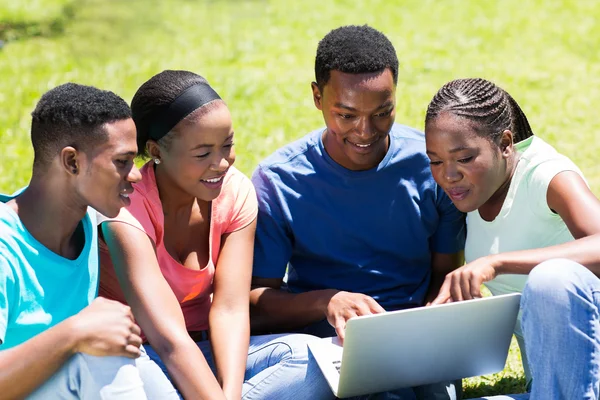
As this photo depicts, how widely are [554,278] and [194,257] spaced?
126 centimetres

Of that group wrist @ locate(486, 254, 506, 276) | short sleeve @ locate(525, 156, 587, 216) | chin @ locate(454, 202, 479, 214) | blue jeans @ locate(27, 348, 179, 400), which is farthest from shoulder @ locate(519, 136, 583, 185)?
blue jeans @ locate(27, 348, 179, 400)

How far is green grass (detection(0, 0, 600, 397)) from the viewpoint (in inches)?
256

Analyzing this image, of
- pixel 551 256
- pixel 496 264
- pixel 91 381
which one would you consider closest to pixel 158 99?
pixel 91 381

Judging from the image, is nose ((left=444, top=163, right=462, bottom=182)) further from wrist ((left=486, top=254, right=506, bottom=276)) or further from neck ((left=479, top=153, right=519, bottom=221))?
wrist ((left=486, top=254, right=506, bottom=276))

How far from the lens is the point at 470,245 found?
11.4 ft

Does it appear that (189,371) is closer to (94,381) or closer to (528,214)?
(94,381)

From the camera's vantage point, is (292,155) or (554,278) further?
(292,155)

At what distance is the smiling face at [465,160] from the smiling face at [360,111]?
0.19m

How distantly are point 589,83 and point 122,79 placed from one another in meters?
3.66

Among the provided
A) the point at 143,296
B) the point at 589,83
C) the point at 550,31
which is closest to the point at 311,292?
the point at 143,296

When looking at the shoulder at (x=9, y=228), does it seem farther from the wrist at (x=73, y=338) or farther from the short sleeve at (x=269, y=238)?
the short sleeve at (x=269, y=238)

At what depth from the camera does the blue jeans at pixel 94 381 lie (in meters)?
2.54

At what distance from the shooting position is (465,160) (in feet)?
10.5

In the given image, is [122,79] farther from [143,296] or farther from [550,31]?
[143,296]
